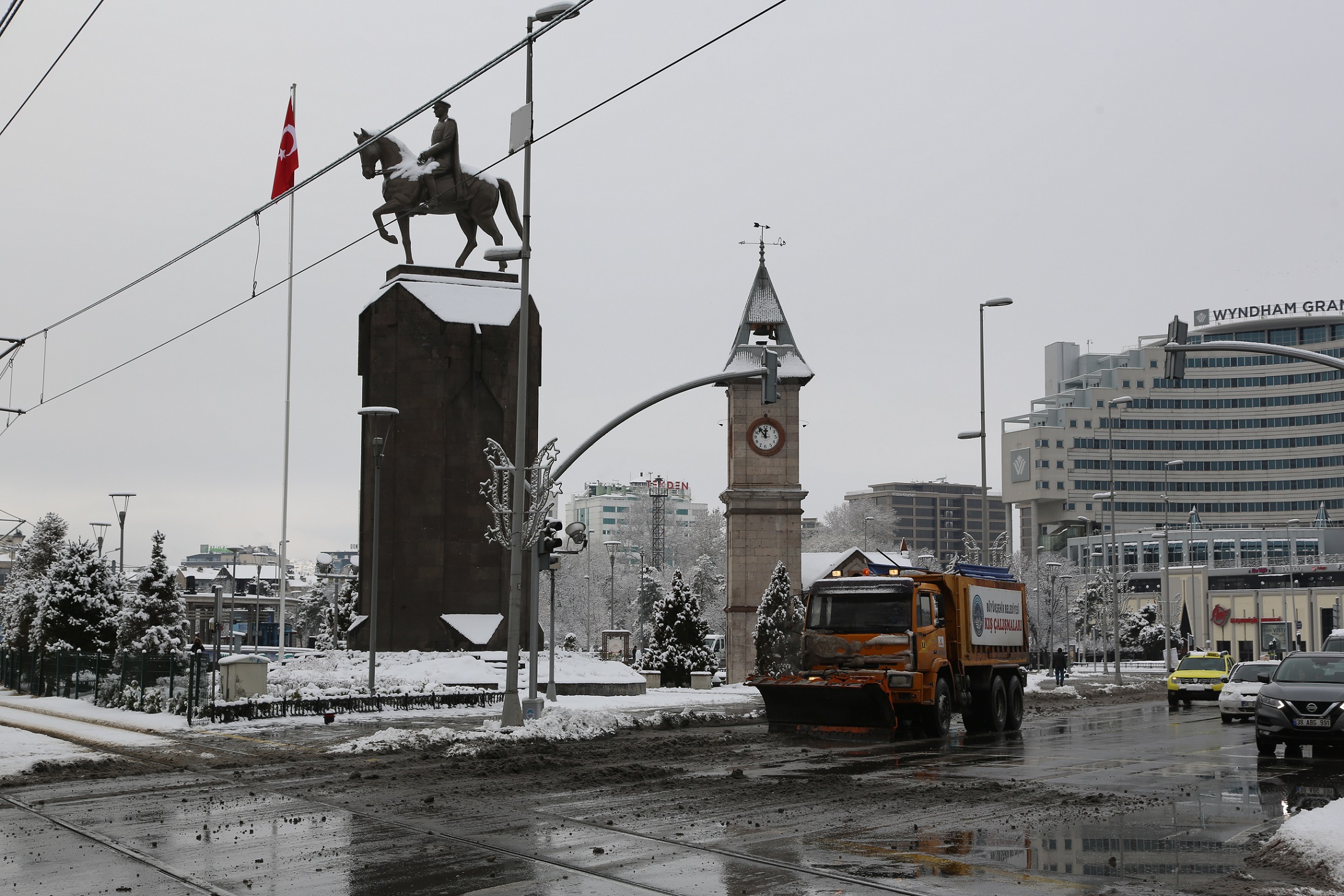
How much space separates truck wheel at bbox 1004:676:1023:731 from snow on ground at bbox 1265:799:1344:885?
1466 centimetres

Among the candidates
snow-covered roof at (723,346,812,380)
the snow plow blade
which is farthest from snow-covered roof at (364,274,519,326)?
the snow plow blade

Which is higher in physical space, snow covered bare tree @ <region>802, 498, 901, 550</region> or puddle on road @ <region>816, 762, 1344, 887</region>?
snow covered bare tree @ <region>802, 498, 901, 550</region>

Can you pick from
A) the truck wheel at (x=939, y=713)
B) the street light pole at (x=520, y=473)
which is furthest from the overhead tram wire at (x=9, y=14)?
the truck wheel at (x=939, y=713)

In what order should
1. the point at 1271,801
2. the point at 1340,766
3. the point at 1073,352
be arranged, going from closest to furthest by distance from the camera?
the point at 1271,801 → the point at 1340,766 → the point at 1073,352

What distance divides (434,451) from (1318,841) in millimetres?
33957

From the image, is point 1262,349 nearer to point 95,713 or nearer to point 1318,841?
point 1318,841

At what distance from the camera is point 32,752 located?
21297 millimetres

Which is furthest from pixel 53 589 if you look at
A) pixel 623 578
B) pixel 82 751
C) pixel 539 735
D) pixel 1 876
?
pixel 623 578

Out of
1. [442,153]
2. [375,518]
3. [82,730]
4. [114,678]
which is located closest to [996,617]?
[375,518]

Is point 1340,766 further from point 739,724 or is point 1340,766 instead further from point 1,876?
point 1,876

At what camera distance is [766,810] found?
13992 millimetres

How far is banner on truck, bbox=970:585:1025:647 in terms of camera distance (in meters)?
25.2

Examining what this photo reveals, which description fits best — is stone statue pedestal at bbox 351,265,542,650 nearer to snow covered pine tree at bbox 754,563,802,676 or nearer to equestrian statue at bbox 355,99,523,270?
equestrian statue at bbox 355,99,523,270

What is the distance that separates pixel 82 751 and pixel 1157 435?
149061 millimetres
